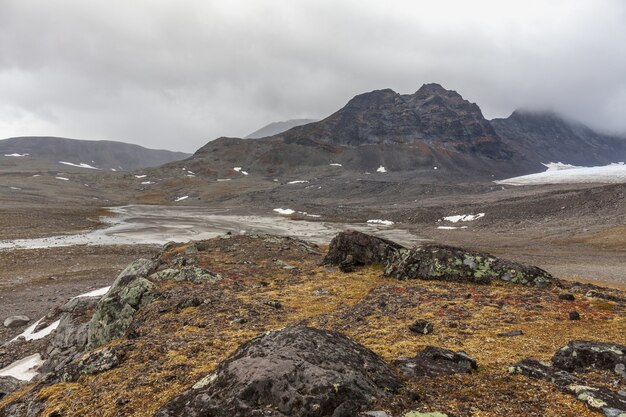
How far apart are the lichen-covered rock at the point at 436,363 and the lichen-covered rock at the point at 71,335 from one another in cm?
1334

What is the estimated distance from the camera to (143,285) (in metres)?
17.1

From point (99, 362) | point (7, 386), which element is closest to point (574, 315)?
point (99, 362)

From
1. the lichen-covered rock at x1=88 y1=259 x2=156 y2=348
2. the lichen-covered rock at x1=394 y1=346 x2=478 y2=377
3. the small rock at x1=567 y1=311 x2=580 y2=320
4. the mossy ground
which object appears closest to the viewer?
the mossy ground

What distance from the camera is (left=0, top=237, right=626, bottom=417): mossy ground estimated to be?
7.57 m

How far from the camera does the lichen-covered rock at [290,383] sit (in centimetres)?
643

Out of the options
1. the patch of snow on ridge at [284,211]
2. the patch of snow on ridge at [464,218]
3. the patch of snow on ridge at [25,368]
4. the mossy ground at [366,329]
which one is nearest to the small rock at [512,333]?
the mossy ground at [366,329]

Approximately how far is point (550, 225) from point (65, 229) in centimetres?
8867

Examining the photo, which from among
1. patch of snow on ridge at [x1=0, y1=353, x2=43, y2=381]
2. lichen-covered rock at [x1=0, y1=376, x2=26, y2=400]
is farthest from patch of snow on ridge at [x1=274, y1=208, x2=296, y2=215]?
lichen-covered rock at [x1=0, y1=376, x2=26, y2=400]

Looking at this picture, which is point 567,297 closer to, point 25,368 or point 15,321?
point 25,368

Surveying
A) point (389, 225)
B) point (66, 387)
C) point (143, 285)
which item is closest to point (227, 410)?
point (66, 387)

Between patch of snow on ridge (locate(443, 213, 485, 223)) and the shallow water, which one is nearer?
the shallow water

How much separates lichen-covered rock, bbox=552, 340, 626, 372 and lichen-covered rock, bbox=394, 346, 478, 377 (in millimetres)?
1849

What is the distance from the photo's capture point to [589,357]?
8680mm

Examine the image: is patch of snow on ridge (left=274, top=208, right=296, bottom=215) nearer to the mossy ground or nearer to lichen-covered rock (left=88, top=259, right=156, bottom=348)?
the mossy ground
